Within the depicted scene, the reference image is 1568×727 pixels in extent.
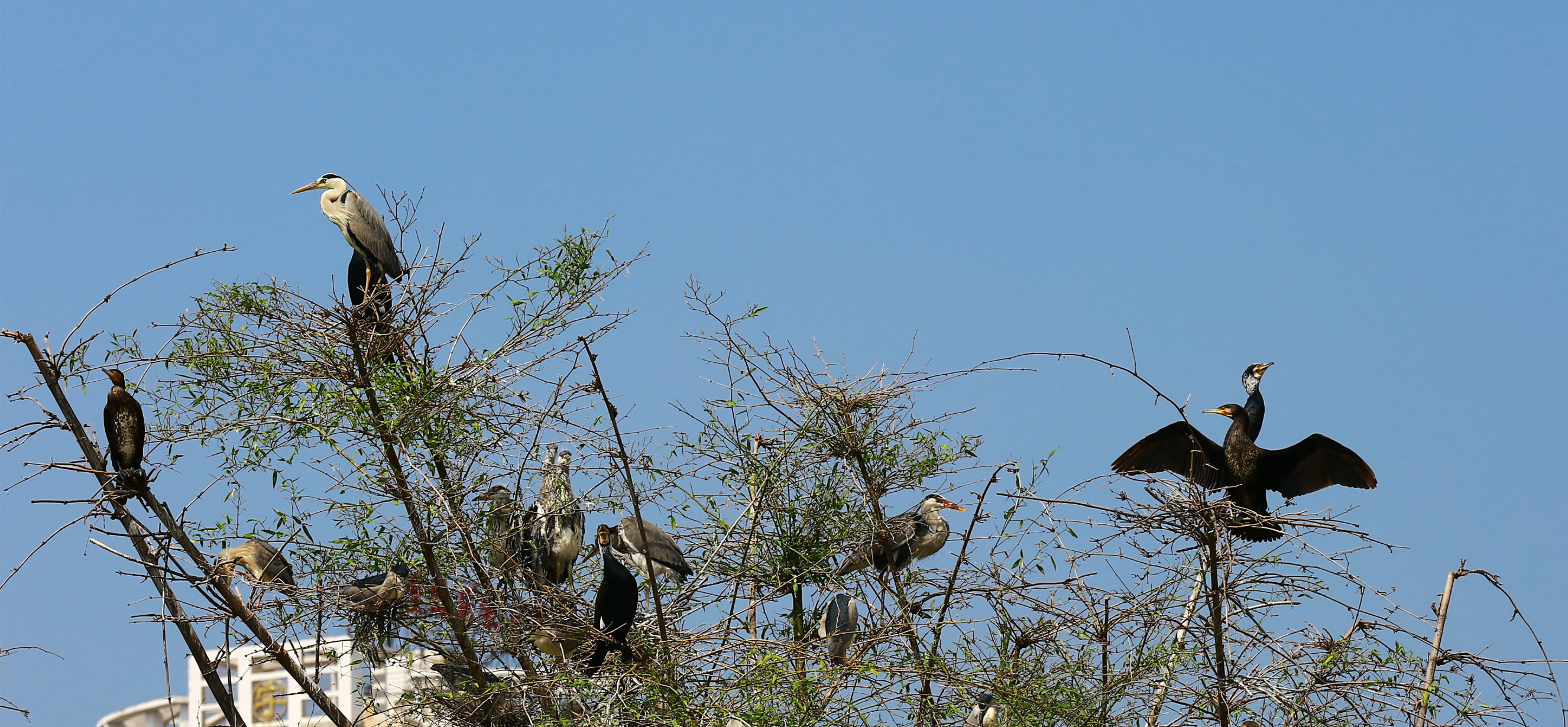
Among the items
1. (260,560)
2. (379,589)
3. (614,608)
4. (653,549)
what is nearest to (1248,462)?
(653,549)

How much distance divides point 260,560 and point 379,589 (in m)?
0.49

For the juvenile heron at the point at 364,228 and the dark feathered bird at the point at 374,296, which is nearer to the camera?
the dark feathered bird at the point at 374,296

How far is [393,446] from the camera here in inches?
193

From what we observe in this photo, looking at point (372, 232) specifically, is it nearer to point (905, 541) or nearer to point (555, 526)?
point (555, 526)

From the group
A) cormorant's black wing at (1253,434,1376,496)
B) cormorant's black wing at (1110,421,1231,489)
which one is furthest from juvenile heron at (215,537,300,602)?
cormorant's black wing at (1253,434,1376,496)

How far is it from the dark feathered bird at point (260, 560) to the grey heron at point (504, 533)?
0.74 metres

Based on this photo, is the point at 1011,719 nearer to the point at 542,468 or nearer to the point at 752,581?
the point at 752,581

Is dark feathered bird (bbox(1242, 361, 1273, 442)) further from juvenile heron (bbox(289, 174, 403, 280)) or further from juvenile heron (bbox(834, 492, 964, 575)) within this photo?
juvenile heron (bbox(289, 174, 403, 280))

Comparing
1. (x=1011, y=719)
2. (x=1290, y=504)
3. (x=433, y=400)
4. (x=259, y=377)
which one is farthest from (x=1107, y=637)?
(x=259, y=377)

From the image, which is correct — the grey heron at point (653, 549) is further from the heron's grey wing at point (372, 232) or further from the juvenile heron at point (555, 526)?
the heron's grey wing at point (372, 232)

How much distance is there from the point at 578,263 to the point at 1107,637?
2283 mm

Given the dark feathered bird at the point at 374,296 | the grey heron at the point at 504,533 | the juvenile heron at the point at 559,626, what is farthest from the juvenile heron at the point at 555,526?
the dark feathered bird at the point at 374,296

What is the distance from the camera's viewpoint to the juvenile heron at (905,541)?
5.34 m

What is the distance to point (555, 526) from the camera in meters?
5.12
